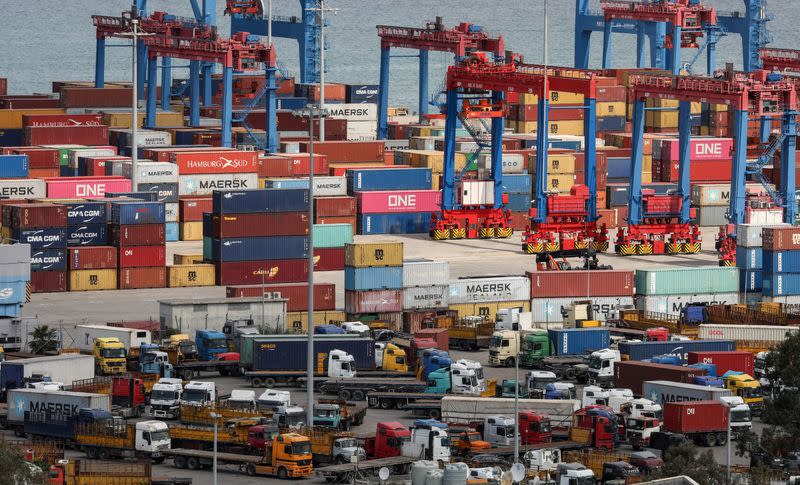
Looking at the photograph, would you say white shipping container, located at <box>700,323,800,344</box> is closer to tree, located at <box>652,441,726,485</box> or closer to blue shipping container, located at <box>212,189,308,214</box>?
blue shipping container, located at <box>212,189,308,214</box>

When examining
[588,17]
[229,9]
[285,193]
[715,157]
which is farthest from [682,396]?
[588,17]

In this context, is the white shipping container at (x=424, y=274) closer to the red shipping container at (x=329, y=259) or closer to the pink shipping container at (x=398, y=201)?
the red shipping container at (x=329, y=259)

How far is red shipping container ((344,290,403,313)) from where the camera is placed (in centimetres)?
7062

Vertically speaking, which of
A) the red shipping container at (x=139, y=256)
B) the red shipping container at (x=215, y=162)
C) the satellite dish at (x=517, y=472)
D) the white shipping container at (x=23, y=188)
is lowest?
the satellite dish at (x=517, y=472)

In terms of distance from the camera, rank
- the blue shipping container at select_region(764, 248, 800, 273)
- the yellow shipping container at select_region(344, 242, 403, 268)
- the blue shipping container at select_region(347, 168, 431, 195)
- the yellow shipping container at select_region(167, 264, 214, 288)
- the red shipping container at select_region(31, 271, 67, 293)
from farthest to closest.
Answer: the blue shipping container at select_region(347, 168, 431, 195), the yellow shipping container at select_region(167, 264, 214, 288), the red shipping container at select_region(31, 271, 67, 293), the blue shipping container at select_region(764, 248, 800, 273), the yellow shipping container at select_region(344, 242, 403, 268)

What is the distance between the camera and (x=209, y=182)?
94.8m

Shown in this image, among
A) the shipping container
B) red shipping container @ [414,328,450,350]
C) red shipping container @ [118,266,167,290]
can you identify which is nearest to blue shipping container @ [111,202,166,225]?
red shipping container @ [118,266,167,290]

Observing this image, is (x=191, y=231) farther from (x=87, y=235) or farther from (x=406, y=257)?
(x=87, y=235)

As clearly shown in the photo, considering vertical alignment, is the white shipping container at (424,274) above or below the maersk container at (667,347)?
above

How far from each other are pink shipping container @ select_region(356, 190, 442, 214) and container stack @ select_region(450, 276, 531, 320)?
80.9 feet

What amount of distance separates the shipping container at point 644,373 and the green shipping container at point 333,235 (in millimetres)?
22986

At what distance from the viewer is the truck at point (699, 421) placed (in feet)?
168

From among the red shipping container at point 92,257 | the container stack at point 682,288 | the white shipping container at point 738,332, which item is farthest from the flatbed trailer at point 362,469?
the red shipping container at point 92,257

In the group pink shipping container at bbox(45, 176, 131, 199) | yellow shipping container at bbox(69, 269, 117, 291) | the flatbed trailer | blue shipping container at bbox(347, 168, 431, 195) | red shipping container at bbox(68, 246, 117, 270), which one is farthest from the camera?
blue shipping container at bbox(347, 168, 431, 195)
